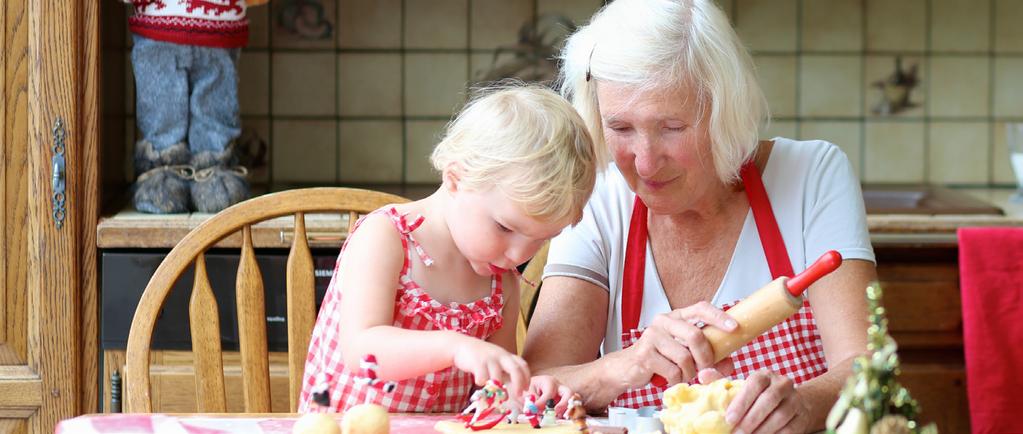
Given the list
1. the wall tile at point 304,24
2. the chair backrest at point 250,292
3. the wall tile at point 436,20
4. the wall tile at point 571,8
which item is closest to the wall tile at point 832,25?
the wall tile at point 571,8

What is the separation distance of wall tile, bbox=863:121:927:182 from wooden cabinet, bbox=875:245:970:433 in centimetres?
55

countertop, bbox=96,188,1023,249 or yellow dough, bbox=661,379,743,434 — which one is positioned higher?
countertop, bbox=96,188,1023,249

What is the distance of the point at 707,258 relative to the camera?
1.52 meters

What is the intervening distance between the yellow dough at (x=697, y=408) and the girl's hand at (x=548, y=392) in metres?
0.12

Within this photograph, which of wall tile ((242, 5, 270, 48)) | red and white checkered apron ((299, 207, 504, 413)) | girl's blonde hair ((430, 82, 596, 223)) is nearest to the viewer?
girl's blonde hair ((430, 82, 596, 223))

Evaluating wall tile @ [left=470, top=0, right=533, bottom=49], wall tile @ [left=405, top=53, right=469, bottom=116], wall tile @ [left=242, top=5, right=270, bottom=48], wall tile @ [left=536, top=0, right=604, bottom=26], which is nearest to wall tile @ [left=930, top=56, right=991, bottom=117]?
wall tile @ [left=536, top=0, right=604, bottom=26]

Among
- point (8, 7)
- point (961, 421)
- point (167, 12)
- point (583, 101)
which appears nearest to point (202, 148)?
point (167, 12)

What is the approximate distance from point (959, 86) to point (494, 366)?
1969 millimetres

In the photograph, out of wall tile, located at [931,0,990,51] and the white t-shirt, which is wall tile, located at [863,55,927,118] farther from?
the white t-shirt

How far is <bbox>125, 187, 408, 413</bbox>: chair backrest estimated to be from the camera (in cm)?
150

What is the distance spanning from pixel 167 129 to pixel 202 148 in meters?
0.07

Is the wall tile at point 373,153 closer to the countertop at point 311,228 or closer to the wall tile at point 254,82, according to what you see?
the wall tile at point 254,82

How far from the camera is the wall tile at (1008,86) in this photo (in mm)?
2705

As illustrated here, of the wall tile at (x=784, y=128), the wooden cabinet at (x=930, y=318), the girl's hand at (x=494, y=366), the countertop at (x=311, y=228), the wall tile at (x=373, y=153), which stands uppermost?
the wall tile at (x=784, y=128)
